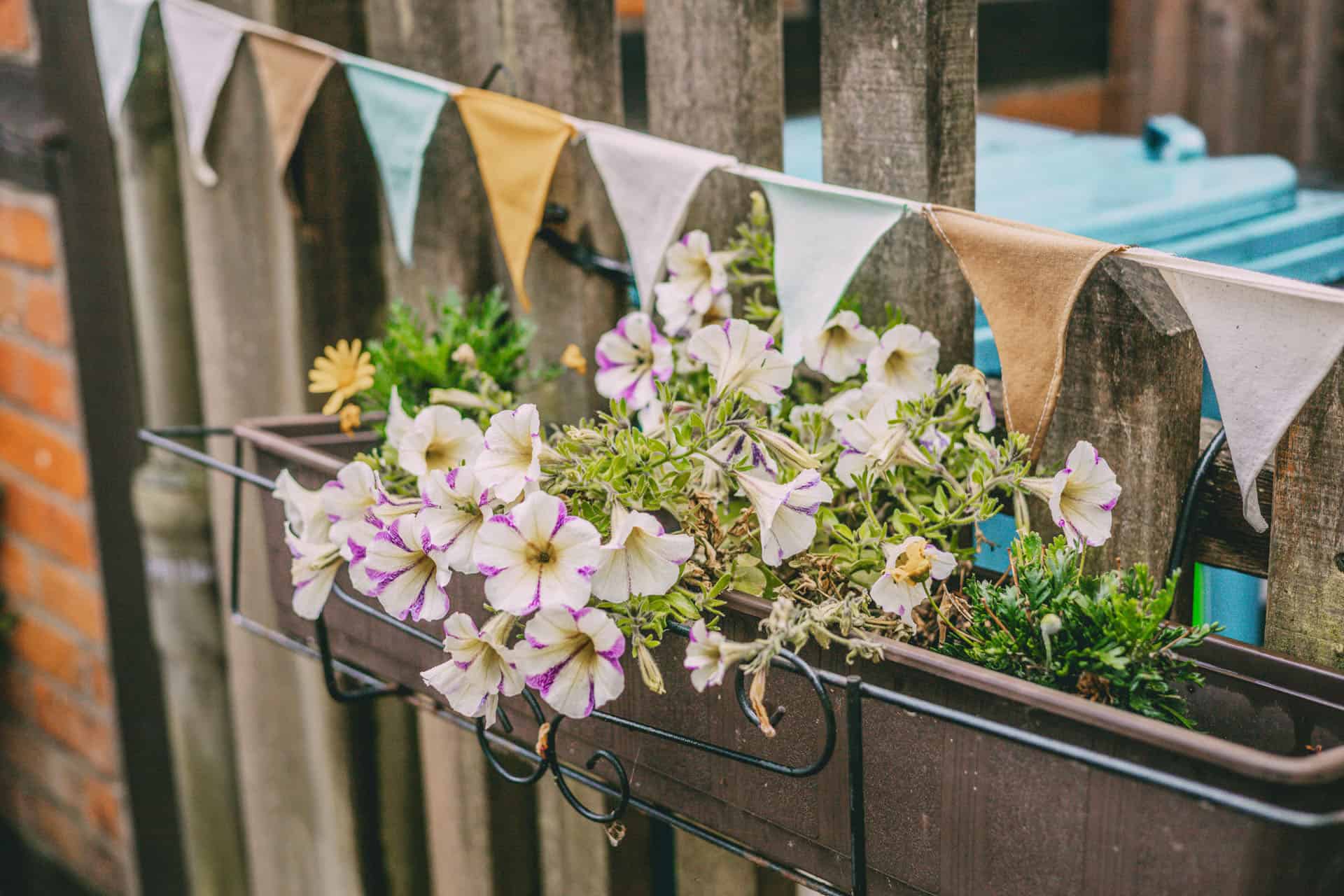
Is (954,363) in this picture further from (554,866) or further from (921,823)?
(554,866)

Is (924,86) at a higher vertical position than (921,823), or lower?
higher

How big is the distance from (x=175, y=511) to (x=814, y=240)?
1.26m

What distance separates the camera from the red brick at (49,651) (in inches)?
95.8

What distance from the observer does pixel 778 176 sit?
1061 millimetres

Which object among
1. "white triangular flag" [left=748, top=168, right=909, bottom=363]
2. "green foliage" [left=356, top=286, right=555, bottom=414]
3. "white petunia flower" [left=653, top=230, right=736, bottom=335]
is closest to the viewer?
"white triangular flag" [left=748, top=168, right=909, bottom=363]

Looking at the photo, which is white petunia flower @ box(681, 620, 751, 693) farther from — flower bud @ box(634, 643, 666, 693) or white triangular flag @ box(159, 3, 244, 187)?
white triangular flag @ box(159, 3, 244, 187)

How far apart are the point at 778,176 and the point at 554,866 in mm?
907

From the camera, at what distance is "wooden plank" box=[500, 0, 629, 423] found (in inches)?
51.2

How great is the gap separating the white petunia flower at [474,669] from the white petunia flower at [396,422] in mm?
283

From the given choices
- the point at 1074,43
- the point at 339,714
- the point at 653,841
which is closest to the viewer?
the point at 653,841

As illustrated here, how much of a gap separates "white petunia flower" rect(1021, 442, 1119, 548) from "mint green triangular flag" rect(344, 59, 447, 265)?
77 centimetres

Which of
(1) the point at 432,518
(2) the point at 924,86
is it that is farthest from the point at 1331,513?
(1) the point at 432,518

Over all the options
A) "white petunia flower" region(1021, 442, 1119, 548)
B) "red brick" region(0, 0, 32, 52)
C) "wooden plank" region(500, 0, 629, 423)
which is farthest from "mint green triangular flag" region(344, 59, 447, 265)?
"red brick" region(0, 0, 32, 52)

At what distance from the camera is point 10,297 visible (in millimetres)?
2322
